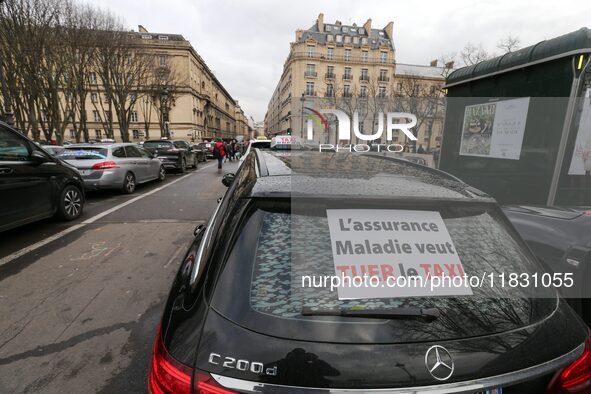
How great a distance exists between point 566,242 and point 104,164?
10.2 meters

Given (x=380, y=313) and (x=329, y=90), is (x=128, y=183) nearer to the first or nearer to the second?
(x=380, y=313)

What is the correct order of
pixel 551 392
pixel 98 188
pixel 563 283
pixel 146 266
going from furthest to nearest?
pixel 98 188
pixel 146 266
pixel 563 283
pixel 551 392

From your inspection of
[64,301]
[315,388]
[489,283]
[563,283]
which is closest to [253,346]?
[315,388]

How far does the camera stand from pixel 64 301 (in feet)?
11.0

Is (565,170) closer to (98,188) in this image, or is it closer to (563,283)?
(563,283)

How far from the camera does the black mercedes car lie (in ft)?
3.51

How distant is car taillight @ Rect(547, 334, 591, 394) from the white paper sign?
41 centimetres

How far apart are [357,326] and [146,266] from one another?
3.95 m

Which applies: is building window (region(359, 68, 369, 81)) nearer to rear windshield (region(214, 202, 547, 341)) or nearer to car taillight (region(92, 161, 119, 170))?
car taillight (region(92, 161, 119, 170))

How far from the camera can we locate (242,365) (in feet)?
3.51

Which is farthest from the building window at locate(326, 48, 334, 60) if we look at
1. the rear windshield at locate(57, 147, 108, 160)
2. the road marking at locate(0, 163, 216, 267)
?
the road marking at locate(0, 163, 216, 267)

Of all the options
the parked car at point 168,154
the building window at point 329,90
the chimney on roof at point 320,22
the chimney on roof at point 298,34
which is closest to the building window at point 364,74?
the building window at point 329,90

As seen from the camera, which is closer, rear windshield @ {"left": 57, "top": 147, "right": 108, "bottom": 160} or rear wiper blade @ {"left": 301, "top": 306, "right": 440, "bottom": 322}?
rear wiper blade @ {"left": 301, "top": 306, "right": 440, "bottom": 322}

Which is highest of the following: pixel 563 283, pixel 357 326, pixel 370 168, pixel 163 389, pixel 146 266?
pixel 370 168
